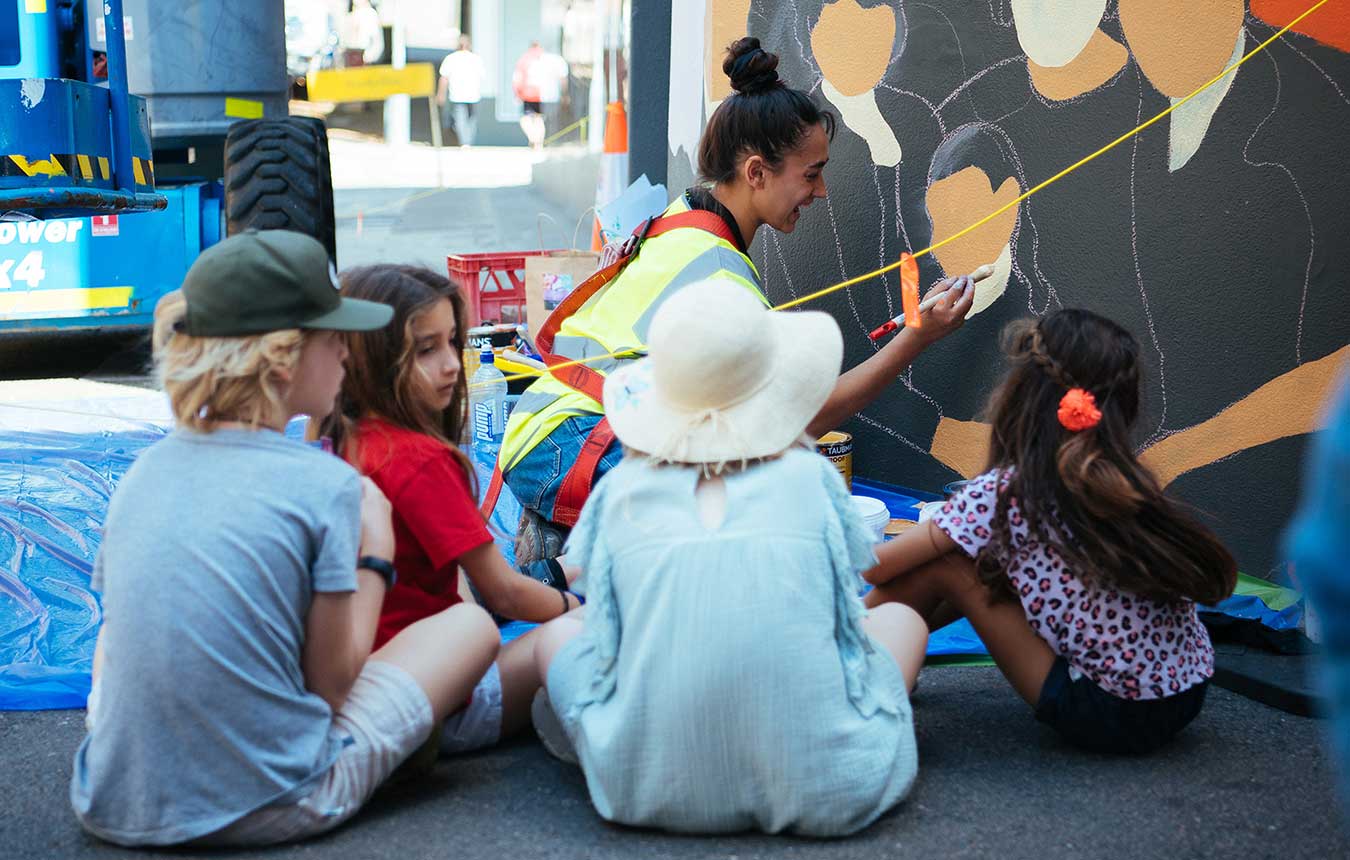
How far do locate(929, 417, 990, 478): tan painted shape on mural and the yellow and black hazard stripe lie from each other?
3.23 m

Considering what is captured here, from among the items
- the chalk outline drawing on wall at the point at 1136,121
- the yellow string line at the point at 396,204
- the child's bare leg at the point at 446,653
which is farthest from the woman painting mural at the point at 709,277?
the yellow string line at the point at 396,204

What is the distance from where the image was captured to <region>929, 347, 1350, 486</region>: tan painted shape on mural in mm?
3061

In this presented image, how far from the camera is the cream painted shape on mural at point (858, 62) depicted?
13.5ft

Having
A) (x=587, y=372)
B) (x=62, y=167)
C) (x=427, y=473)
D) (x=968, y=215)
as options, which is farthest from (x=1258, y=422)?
(x=62, y=167)

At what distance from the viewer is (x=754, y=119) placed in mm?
3359

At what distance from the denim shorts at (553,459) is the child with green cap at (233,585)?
3.48 feet

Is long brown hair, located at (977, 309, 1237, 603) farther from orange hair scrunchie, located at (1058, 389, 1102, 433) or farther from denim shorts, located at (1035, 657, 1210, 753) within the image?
denim shorts, located at (1035, 657, 1210, 753)

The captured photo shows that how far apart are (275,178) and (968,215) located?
10.7 ft

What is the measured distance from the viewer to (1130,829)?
2.17 m

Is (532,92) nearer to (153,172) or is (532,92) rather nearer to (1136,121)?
(153,172)

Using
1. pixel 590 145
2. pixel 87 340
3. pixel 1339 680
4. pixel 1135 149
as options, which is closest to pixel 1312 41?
pixel 1135 149

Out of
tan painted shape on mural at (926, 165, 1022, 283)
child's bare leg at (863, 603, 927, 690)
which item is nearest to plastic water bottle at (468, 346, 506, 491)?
tan painted shape on mural at (926, 165, 1022, 283)

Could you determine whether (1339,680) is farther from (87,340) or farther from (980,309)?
Result: (87,340)

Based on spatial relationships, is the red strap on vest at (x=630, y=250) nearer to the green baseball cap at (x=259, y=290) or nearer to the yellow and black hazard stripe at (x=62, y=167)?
the green baseball cap at (x=259, y=290)
